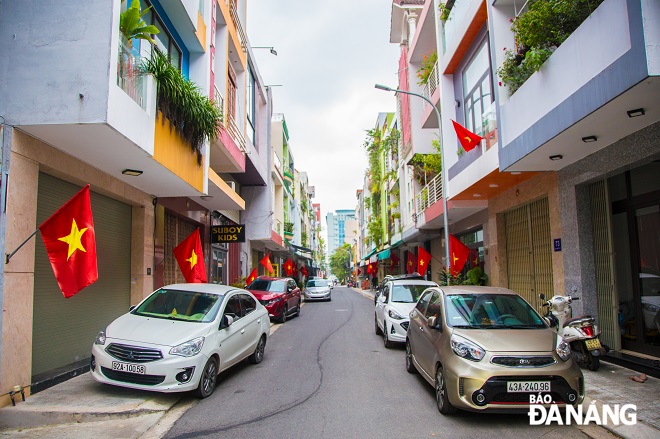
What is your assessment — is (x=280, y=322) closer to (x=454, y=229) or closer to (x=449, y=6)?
(x=454, y=229)

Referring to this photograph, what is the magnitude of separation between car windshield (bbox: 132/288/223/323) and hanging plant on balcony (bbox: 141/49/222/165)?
12.2ft

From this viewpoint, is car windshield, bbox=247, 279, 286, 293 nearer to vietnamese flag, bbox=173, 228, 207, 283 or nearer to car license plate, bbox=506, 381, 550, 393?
vietnamese flag, bbox=173, 228, 207, 283

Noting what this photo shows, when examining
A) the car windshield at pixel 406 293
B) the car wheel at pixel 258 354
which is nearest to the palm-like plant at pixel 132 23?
the car wheel at pixel 258 354

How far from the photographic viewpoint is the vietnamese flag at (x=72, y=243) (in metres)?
6.07

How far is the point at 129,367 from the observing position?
239 inches

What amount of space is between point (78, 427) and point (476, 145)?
36.2 ft

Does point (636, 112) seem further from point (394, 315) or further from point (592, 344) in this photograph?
point (394, 315)

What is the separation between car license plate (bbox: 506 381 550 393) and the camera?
16.9ft

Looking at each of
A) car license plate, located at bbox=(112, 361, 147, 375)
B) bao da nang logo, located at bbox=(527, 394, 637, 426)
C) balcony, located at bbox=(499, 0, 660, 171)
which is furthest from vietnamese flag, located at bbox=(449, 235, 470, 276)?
car license plate, located at bbox=(112, 361, 147, 375)

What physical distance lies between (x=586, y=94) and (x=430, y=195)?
1255cm

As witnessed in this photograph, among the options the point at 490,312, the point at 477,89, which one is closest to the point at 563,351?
the point at 490,312

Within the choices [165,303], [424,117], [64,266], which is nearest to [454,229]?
[424,117]

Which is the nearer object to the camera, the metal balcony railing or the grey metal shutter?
the grey metal shutter

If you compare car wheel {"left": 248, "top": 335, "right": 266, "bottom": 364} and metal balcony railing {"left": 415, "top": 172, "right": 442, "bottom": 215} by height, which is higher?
metal balcony railing {"left": 415, "top": 172, "right": 442, "bottom": 215}
